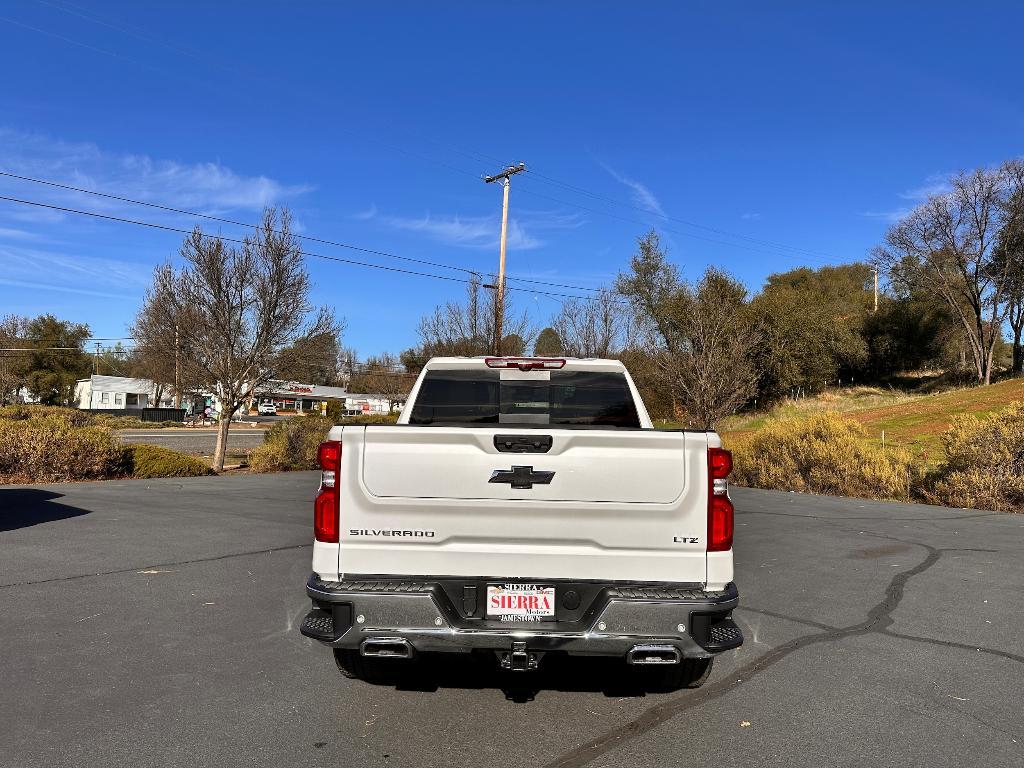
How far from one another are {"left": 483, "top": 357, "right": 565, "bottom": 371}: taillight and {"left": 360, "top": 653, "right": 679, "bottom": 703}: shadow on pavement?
192cm

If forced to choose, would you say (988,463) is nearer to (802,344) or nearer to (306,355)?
(306,355)

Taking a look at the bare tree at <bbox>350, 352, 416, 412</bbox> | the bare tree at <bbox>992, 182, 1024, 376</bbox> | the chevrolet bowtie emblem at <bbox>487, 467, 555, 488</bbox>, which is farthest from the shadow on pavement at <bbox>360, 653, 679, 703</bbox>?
the bare tree at <bbox>992, 182, 1024, 376</bbox>

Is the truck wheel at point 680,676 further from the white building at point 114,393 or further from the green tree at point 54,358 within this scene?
the white building at point 114,393

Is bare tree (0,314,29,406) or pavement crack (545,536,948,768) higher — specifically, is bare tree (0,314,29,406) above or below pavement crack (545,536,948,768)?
above

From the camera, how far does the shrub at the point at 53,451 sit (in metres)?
13.9

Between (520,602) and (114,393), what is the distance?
87.5m

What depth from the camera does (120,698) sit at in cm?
399

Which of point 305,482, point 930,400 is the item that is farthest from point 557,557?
point 930,400

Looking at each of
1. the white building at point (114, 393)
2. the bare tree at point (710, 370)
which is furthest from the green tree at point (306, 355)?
the white building at point (114, 393)

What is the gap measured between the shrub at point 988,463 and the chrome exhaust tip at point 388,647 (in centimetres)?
1222

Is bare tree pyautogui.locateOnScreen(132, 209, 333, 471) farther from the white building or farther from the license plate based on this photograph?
the white building

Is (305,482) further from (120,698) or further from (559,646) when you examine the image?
(559,646)

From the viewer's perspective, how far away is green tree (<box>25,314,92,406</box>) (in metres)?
61.2

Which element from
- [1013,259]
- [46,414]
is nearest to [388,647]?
[46,414]
